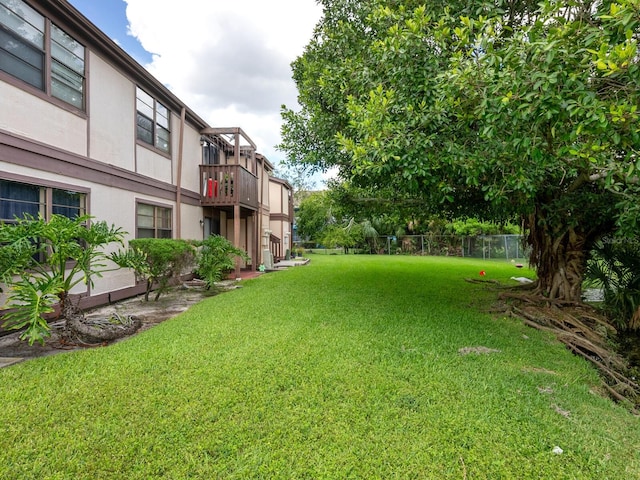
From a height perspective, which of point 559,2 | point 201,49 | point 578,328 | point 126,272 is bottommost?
point 578,328

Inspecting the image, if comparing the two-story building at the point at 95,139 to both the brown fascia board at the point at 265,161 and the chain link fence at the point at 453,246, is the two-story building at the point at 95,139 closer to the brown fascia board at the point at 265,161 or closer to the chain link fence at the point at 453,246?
the brown fascia board at the point at 265,161

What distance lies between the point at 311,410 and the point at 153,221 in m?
7.26

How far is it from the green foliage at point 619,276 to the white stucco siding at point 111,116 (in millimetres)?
10237

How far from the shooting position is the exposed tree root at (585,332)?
379cm

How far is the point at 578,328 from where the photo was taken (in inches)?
218

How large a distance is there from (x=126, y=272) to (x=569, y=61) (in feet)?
27.1

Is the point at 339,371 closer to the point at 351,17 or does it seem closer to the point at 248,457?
the point at 248,457

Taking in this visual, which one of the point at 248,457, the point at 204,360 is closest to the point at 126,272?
the point at 204,360

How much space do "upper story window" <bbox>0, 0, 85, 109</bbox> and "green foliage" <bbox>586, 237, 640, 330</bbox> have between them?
10493 mm

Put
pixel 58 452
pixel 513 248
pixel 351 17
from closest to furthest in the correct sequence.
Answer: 1. pixel 58 452
2. pixel 351 17
3. pixel 513 248

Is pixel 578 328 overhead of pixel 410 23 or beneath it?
beneath

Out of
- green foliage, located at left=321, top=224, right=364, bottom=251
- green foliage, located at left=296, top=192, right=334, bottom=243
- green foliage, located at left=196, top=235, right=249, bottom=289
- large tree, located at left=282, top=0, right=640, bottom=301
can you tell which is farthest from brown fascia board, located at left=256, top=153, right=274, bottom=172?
green foliage, located at left=321, top=224, right=364, bottom=251

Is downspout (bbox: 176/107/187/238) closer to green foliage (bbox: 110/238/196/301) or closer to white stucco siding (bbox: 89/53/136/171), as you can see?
white stucco siding (bbox: 89/53/136/171)

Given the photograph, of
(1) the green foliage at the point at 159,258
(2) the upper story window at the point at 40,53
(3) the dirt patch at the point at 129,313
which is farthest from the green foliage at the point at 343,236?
(2) the upper story window at the point at 40,53
